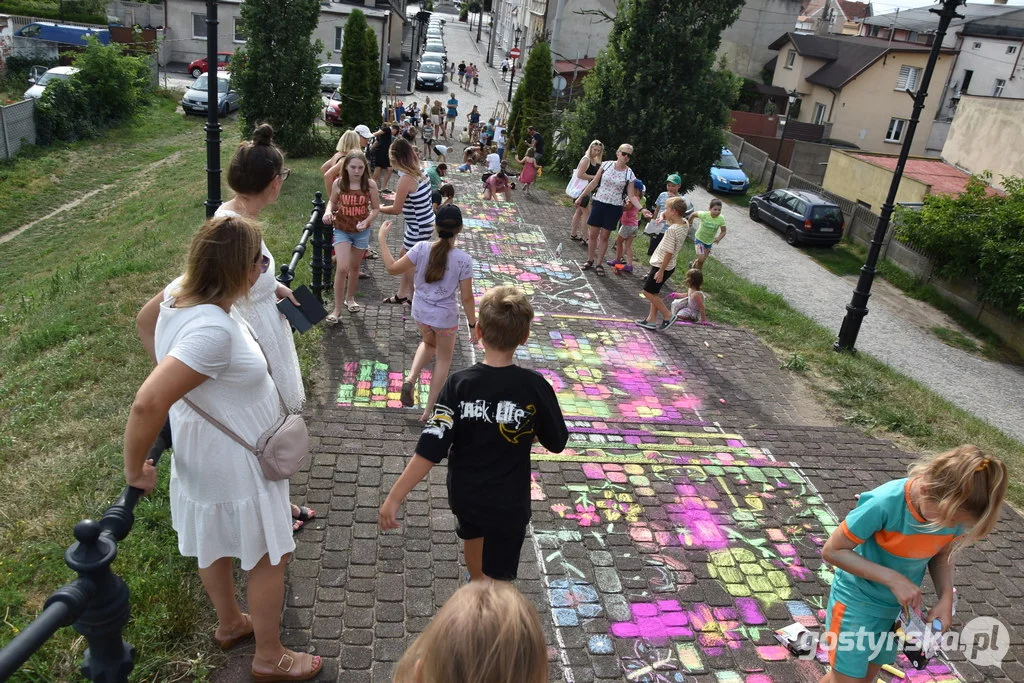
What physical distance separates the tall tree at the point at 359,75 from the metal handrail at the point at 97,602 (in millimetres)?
21644

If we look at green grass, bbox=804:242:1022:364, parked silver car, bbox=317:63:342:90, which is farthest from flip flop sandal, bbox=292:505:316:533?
parked silver car, bbox=317:63:342:90

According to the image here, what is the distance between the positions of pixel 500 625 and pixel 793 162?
127 ft

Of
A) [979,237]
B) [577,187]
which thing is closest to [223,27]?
[577,187]

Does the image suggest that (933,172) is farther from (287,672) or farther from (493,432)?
(287,672)

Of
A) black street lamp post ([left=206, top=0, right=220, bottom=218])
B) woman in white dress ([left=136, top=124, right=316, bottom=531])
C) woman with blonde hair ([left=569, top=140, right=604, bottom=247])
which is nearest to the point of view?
woman in white dress ([left=136, top=124, right=316, bottom=531])

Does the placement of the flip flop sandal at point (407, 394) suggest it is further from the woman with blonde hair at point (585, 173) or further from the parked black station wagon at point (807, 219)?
the parked black station wagon at point (807, 219)

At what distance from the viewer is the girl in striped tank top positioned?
25.7 feet

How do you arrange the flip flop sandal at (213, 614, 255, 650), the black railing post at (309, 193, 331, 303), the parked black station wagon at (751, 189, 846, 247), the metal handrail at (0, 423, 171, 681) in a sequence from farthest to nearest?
the parked black station wagon at (751, 189, 846, 247), the black railing post at (309, 193, 331, 303), the flip flop sandal at (213, 614, 255, 650), the metal handrail at (0, 423, 171, 681)

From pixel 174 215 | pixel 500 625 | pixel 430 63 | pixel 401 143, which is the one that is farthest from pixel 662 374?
pixel 430 63

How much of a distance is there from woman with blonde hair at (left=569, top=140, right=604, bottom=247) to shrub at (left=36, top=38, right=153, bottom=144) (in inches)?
707

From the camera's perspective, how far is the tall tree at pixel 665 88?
15.9 metres

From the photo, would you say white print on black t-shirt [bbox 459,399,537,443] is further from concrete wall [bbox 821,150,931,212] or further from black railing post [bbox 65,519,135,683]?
concrete wall [bbox 821,150,931,212]

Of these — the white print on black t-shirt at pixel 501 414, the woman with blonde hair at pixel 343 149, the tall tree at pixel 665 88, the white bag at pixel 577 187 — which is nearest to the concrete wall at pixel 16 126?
the tall tree at pixel 665 88

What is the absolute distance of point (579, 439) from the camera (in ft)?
21.4
